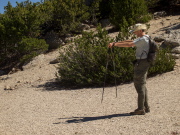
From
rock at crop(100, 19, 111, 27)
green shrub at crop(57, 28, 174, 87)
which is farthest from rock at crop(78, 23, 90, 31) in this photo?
green shrub at crop(57, 28, 174, 87)

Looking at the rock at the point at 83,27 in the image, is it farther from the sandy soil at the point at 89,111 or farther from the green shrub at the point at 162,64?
the green shrub at the point at 162,64

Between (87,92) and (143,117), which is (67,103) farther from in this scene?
(143,117)

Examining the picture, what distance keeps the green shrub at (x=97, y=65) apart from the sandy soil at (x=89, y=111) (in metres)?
0.32

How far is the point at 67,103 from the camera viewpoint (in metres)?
7.44

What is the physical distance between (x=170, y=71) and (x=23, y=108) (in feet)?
14.9

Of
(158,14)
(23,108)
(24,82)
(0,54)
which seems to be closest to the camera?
(23,108)

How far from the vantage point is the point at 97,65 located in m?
9.02

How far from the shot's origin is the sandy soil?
16.1 ft

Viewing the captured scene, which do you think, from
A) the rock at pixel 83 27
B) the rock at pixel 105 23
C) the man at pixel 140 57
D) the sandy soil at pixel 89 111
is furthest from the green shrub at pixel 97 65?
the rock at pixel 105 23

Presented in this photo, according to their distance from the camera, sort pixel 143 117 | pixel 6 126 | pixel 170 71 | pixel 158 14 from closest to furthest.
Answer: pixel 143 117 → pixel 6 126 → pixel 170 71 → pixel 158 14

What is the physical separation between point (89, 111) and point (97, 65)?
2.79m

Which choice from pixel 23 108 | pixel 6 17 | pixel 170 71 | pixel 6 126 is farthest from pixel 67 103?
pixel 6 17

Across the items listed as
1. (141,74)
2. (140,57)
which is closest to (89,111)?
(141,74)

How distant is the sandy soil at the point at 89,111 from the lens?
4910mm
